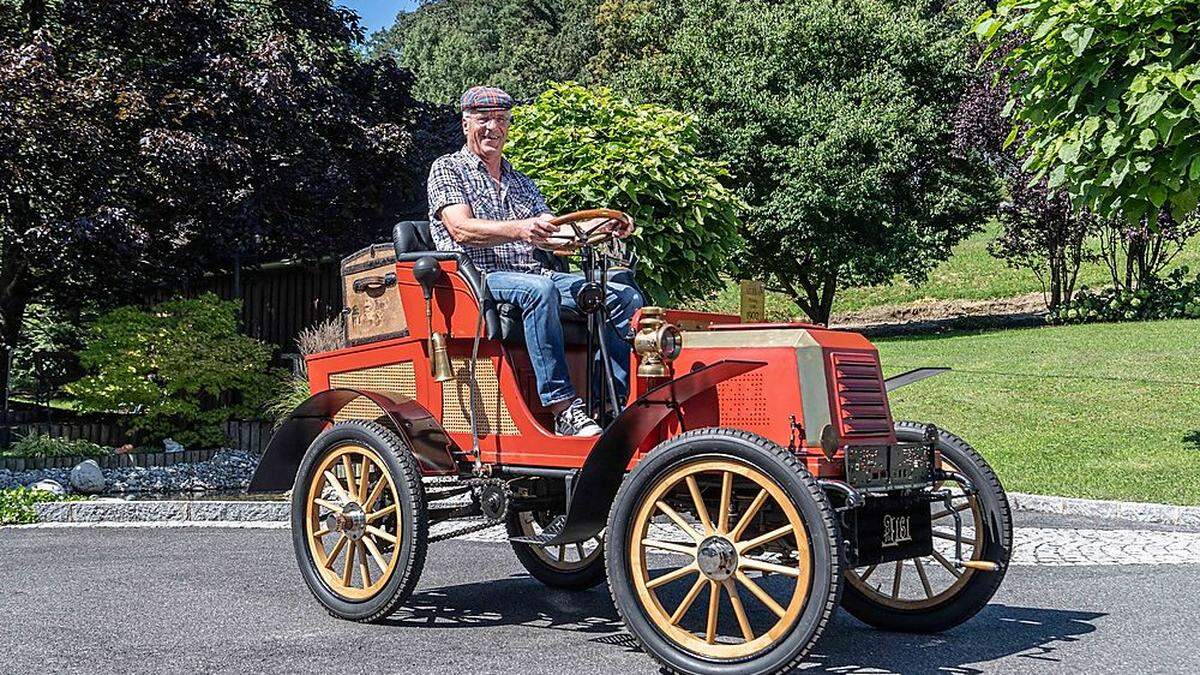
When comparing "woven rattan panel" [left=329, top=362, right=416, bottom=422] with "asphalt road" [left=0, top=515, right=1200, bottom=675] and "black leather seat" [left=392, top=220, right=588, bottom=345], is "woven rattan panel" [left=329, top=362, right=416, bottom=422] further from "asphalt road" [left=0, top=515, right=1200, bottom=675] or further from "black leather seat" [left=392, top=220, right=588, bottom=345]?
"asphalt road" [left=0, top=515, right=1200, bottom=675]

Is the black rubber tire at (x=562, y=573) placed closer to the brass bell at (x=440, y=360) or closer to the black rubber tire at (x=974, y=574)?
the brass bell at (x=440, y=360)

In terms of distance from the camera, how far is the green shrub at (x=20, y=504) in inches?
368

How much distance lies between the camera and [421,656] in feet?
15.7

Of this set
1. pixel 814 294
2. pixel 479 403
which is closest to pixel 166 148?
pixel 479 403

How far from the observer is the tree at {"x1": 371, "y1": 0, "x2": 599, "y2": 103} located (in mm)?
46969

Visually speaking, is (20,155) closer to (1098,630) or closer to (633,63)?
(1098,630)

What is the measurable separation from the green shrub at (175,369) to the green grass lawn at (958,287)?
1502 centimetres

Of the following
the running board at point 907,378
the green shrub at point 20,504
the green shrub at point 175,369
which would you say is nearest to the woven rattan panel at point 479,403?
the running board at point 907,378

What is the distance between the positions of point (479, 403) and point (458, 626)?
95 cm

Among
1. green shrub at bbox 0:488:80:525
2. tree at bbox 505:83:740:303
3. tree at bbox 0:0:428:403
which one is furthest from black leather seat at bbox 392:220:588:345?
tree at bbox 0:0:428:403

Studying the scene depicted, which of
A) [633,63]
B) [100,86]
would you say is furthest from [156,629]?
[633,63]

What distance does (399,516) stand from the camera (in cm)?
529

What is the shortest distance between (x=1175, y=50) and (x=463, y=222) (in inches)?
264

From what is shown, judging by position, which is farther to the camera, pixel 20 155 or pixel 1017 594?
pixel 20 155
